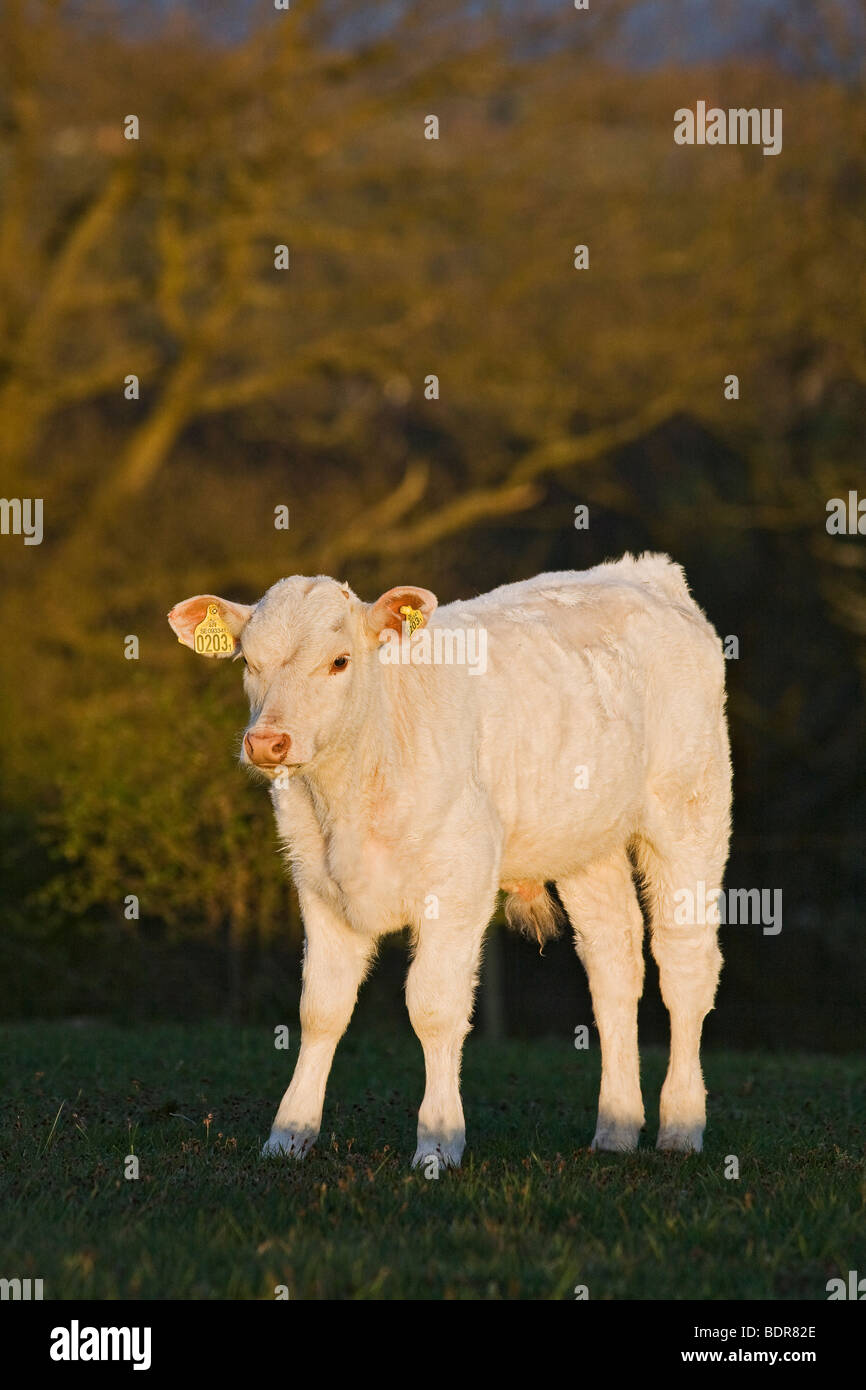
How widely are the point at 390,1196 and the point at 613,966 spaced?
212cm

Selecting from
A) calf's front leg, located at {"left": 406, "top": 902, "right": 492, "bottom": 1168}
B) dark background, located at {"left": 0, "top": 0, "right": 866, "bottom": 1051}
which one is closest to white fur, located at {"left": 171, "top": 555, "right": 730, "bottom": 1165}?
calf's front leg, located at {"left": 406, "top": 902, "right": 492, "bottom": 1168}

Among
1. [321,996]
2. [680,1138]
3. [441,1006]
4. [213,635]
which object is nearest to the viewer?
[441,1006]

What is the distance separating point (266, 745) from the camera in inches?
232

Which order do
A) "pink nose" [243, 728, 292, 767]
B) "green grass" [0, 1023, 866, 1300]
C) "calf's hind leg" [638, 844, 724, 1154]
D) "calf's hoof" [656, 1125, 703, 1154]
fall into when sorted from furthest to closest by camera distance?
"calf's hind leg" [638, 844, 724, 1154] < "calf's hoof" [656, 1125, 703, 1154] < "pink nose" [243, 728, 292, 767] < "green grass" [0, 1023, 866, 1300]

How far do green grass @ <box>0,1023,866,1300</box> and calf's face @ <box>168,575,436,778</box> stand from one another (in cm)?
152

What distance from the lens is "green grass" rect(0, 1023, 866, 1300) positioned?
15.7 feet

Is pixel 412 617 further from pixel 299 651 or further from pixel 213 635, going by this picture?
pixel 213 635

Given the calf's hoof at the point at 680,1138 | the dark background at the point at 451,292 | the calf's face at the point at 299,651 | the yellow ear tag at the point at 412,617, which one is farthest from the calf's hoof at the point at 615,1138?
the dark background at the point at 451,292

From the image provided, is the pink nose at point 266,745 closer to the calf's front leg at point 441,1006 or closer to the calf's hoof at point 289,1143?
the calf's front leg at point 441,1006

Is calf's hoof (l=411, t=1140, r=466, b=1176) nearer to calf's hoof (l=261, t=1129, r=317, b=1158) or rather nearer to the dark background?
calf's hoof (l=261, t=1129, r=317, b=1158)

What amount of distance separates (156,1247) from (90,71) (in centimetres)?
1495

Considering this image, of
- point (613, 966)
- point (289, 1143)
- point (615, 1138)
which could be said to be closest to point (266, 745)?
point (289, 1143)

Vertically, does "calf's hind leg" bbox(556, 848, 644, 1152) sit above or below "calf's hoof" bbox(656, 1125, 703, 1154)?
above

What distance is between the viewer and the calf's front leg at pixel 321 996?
262 inches
